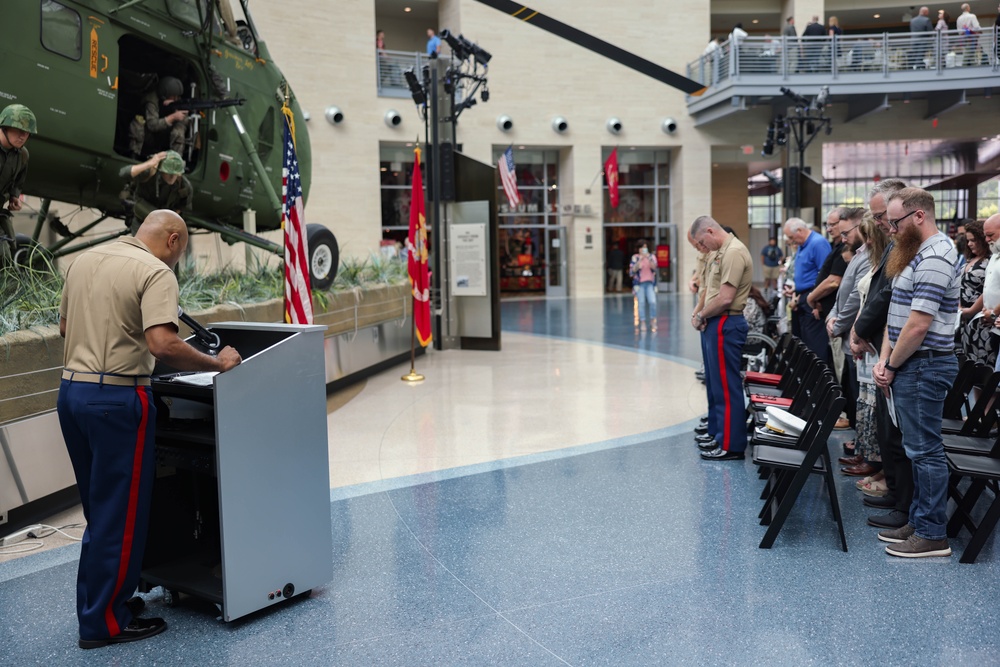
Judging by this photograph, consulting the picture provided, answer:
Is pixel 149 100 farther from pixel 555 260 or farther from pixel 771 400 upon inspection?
pixel 555 260

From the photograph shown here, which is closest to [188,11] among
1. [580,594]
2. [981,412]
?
[580,594]

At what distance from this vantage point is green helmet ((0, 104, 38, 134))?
5137mm

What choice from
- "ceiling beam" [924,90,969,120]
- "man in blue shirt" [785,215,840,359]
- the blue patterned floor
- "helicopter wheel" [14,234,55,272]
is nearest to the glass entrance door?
"ceiling beam" [924,90,969,120]

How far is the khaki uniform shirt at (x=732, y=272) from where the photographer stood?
5750 millimetres

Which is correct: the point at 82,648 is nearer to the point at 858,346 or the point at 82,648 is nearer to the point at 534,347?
the point at 858,346

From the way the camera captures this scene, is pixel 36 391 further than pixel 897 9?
No

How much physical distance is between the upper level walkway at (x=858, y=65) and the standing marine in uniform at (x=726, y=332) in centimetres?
1920

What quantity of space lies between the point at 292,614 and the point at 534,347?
9657 millimetres

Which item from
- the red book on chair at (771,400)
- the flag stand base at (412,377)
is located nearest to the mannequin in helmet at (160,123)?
the flag stand base at (412,377)

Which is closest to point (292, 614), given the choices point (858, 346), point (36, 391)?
point (36, 391)

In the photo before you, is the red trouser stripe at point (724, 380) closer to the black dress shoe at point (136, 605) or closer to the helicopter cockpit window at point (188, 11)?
the black dress shoe at point (136, 605)

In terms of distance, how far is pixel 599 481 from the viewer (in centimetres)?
537

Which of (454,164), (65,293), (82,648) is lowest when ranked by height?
(82,648)

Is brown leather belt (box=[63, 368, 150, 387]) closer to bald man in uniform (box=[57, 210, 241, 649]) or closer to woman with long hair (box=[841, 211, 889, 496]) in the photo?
bald man in uniform (box=[57, 210, 241, 649])
